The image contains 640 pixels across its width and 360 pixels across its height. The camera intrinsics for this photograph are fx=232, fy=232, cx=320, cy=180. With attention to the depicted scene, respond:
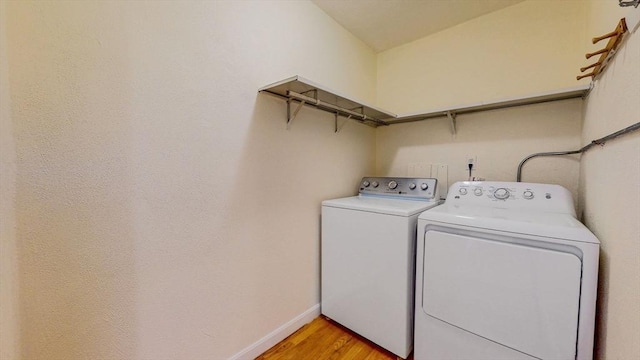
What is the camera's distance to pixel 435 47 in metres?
2.01

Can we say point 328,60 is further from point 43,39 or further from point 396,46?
point 43,39

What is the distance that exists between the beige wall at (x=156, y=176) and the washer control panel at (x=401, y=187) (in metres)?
0.65

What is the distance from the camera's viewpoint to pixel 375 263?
4.76ft

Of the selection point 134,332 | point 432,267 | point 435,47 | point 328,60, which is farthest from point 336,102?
point 134,332

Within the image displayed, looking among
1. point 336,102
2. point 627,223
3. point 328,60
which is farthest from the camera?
point 328,60

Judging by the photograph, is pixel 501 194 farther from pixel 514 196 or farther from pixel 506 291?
pixel 506 291

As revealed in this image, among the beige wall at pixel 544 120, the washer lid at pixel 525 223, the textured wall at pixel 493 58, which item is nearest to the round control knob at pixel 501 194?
the washer lid at pixel 525 223

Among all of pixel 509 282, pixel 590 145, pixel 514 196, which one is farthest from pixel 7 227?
pixel 590 145

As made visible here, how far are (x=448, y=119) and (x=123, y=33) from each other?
2.10 metres

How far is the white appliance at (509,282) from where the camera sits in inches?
35.9

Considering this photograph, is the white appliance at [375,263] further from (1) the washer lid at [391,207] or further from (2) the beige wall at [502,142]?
(2) the beige wall at [502,142]

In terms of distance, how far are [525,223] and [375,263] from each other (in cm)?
78

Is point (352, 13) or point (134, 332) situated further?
point (352, 13)

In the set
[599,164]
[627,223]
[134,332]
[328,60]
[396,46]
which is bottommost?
[134,332]
